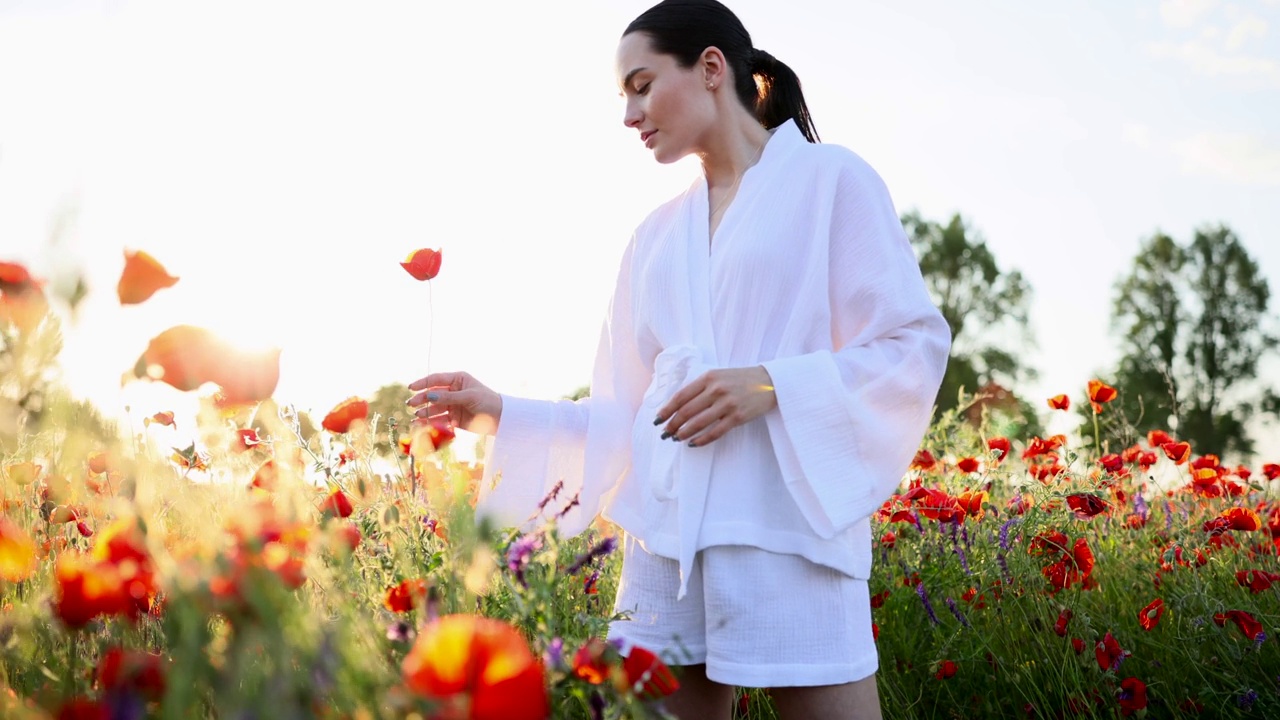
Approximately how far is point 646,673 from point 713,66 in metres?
1.42

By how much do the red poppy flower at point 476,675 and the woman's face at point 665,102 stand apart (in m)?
1.47

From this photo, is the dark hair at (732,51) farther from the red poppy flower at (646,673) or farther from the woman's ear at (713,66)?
the red poppy flower at (646,673)

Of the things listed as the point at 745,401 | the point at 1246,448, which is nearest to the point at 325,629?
the point at 745,401

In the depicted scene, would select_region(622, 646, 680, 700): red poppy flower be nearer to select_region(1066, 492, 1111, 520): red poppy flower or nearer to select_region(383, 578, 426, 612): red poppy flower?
select_region(383, 578, 426, 612): red poppy flower

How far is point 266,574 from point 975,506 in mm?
2164

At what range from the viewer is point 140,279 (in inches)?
47.9

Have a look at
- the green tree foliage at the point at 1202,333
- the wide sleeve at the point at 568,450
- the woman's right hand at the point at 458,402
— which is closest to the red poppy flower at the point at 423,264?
the woman's right hand at the point at 458,402

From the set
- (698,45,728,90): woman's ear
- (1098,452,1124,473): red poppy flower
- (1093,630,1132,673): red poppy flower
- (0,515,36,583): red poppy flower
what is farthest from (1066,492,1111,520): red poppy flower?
(0,515,36,583): red poppy flower

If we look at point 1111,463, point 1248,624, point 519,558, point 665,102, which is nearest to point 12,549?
point 519,558

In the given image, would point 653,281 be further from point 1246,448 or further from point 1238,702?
point 1246,448

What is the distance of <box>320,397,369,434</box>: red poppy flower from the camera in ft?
5.39

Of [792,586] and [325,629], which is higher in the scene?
[325,629]

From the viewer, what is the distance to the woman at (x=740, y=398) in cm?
167

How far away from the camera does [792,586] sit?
168cm
